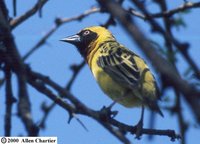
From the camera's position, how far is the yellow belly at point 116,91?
199 inches

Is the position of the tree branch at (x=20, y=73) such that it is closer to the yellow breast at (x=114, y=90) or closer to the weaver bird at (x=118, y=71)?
the weaver bird at (x=118, y=71)

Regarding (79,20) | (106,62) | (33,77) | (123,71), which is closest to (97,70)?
(106,62)

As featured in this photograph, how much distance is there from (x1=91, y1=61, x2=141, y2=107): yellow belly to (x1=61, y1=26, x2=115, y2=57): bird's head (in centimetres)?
113

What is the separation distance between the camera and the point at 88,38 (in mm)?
6945

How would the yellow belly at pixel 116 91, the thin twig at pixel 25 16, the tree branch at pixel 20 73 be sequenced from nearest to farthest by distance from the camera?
the tree branch at pixel 20 73, the thin twig at pixel 25 16, the yellow belly at pixel 116 91

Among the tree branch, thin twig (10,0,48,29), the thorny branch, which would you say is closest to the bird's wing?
thin twig (10,0,48,29)

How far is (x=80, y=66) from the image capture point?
2955mm

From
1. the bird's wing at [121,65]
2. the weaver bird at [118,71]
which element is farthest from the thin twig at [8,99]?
the bird's wing at [121,65]

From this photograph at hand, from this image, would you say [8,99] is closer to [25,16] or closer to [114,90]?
[25,16]

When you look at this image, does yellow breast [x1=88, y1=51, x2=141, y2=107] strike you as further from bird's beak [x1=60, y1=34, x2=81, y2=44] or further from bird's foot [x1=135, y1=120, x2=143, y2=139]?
bird's beak [x1=60, y1=34, x2=81, y2=44]

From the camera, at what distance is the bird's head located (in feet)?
21.7

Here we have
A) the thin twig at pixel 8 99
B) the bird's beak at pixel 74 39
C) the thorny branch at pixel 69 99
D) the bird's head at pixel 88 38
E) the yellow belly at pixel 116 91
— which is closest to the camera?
the thorny branch at pixel 69 99

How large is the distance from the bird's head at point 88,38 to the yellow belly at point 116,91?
113 cm

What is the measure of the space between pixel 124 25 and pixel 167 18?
88 centimetres
